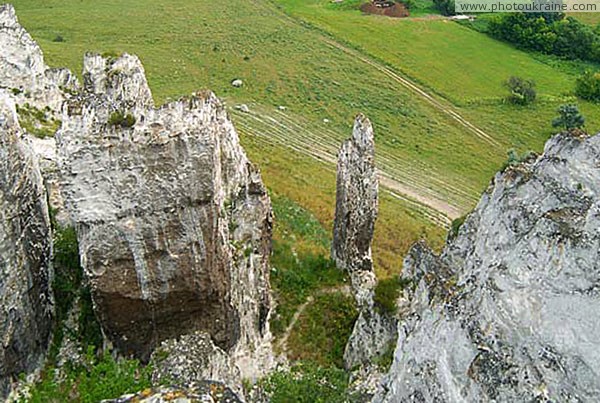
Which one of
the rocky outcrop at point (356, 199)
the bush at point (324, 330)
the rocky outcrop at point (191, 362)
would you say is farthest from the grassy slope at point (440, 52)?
the rocky outcrop at point (191, 362)

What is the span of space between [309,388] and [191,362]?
405cm

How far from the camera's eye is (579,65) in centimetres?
9231

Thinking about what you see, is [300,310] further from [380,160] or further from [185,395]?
[380,160]

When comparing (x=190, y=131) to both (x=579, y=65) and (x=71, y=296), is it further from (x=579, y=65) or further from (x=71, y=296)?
(x=579, y=65)

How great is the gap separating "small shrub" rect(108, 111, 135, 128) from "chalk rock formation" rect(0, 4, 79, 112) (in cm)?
1356

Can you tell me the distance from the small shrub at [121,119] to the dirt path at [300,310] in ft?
40.4

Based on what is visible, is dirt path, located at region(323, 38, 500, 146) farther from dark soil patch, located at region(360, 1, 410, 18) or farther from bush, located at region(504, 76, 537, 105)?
dark soil patch, located at region(360, 1, 410, 18)

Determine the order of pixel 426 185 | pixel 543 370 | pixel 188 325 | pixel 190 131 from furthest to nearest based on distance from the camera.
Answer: pixel 426 185
pixel 188 325
pixel 190 131
pixel 543 370

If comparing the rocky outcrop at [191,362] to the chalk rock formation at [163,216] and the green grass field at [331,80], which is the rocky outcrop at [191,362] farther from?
the green grass field at [331,80]

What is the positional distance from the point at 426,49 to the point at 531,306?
9148cm

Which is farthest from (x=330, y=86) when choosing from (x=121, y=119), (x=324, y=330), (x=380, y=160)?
(x=121, y=119)

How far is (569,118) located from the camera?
73.1m

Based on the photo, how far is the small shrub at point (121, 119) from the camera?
60.3 feet

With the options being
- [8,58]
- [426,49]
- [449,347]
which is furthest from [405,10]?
[449,347]
